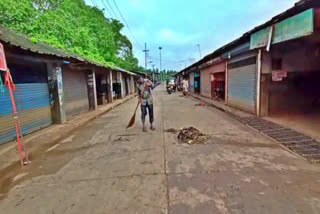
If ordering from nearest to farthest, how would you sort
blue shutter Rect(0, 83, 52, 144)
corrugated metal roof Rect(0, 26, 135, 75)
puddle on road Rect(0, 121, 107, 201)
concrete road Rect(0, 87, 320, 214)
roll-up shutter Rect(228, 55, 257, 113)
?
concrete road Rect(0, 87, 320, 214), puddle on road Rect(0, 121, 107, 201), corrugated metal roof Rect(0, 26, 135, 75), blue shutter Rect(0, 83, 52, 144), roll-up shutter Rect(228, 55, 257, 113)

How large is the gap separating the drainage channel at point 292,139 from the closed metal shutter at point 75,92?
7.81m

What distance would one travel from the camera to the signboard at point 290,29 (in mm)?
5227

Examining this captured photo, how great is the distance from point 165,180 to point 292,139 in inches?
153

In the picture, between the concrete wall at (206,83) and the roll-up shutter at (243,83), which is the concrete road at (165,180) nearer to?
the roll-up shutter at (243,83)

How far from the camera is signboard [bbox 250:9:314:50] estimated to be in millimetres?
5227

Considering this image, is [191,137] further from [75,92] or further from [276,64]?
[75,92]

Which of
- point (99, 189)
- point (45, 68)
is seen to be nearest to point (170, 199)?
point (99, 189)

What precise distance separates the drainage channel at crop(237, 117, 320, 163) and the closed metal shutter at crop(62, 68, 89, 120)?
7.81 metres

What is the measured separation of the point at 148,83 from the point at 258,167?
4.52 meters

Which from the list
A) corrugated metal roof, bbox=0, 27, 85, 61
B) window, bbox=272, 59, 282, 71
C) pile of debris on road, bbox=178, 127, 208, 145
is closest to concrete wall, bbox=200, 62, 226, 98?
window, bbox=272, 59, 282, 71

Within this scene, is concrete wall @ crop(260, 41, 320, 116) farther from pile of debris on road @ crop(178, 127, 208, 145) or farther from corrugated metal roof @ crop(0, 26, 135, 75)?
corrugated metal roof @ crop(0, 26, 135, 75)

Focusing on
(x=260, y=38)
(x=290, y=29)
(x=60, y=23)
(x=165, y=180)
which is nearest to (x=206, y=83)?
(x=260, y=38)

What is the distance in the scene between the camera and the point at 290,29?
19.9ft

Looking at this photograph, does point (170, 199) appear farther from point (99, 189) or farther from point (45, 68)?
point (45, 68)
